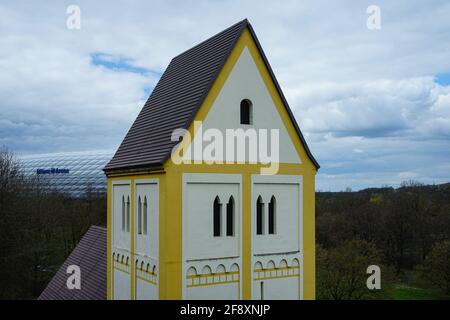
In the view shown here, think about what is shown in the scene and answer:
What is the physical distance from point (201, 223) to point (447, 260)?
43378 mm

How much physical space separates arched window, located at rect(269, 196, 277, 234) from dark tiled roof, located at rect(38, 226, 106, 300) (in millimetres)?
8743

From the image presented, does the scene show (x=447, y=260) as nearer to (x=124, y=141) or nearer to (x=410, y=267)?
(x=410, y=267)

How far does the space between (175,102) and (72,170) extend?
103 meters

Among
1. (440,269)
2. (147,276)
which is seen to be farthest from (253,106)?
(440,269)

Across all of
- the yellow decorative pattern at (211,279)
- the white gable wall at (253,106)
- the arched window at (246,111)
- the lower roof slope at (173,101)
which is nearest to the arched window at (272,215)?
the white gable wall at (253,106)

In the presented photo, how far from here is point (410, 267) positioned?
210 feet

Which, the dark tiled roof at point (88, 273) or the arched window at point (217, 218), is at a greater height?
the arched window at point (217, 218)

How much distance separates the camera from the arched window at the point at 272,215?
55.7 ft

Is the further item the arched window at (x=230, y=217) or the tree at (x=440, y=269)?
the tree at (x=440, y=269)

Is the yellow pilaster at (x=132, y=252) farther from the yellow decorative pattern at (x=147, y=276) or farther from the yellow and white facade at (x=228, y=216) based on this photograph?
the yellow decorative pattern at (x=147, y=276)

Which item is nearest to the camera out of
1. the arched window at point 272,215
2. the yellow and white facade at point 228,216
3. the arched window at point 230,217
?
the yellow and white facade at point 228,216

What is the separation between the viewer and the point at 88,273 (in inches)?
955

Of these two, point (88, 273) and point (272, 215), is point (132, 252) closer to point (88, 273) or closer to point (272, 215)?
point (272, 215)

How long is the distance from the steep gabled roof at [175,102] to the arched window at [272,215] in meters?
2.41
